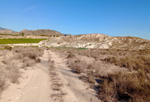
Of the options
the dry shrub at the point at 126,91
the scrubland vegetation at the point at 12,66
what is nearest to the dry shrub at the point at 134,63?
the dry shrub at the point at 126,91

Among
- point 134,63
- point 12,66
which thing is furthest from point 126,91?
point 134,63

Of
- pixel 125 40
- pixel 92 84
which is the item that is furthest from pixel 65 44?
pixel 92 84

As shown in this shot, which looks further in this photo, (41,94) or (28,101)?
(41,94)

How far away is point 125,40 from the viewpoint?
75062mm

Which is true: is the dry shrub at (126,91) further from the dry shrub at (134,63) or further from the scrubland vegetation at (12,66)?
the dry shrub at (134,63)

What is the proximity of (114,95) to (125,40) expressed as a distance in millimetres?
77993

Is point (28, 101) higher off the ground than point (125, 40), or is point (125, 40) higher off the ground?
point (125, 40)

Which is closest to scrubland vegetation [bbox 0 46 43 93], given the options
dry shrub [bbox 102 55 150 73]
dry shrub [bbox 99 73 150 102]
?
dry shrub [bbox 99 73 150 102]

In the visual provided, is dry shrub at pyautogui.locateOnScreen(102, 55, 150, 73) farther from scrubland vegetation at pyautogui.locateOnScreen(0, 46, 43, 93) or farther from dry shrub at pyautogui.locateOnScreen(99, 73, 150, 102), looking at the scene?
scrubland vegetation at pyautogui.locateOnScreen(0, 46, 43, 93)

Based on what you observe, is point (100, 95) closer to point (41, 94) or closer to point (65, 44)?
point (41, 94)

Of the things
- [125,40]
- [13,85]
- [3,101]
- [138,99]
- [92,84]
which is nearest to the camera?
[138,99]

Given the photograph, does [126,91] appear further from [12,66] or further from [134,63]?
[134,63]

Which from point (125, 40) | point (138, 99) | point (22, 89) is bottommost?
point (22, 89)

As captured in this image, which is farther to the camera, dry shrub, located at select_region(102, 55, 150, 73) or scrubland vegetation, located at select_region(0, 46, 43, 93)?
dry shrub, located at select_region(102, 55, 150, 73)
